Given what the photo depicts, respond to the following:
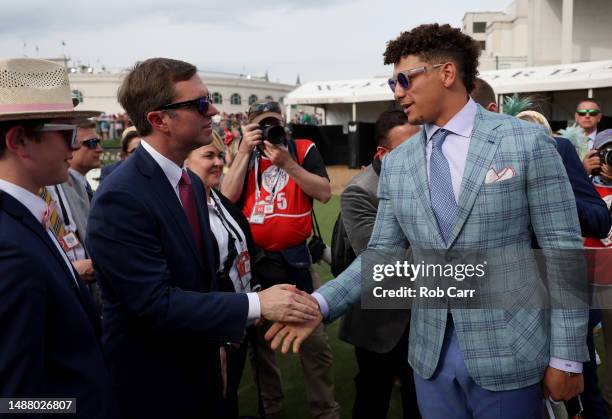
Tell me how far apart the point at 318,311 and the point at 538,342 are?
3.06ft

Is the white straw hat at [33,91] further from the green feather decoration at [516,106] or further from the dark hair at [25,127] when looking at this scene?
the green feather decoration at [516,106]

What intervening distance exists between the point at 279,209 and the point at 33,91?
2198mm

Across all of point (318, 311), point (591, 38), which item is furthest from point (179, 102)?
point (591, 38)

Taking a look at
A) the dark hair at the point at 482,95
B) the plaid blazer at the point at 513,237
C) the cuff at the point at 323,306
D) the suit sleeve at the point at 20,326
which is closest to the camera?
the suit sleeve at the point at 20,326

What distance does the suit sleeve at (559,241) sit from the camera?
6.32ft

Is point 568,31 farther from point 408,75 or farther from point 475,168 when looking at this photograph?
point 475,168

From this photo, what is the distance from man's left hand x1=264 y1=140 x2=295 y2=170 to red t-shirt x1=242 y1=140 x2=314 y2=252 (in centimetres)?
15

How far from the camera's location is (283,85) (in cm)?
9788

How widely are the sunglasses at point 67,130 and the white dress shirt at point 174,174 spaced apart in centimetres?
40

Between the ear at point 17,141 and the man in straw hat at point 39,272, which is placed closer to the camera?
the man in straw hat at point 39,272

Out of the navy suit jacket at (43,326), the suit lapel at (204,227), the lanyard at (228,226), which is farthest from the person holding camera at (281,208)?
the navy suit jacket at (43,326)

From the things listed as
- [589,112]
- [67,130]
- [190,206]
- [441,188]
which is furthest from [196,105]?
[589,112]

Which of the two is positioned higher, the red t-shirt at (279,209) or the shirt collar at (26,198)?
the shirt collar at (26,198)

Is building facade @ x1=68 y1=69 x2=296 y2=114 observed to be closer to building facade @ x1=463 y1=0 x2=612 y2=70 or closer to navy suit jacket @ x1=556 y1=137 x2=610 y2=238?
building facade @ x1=463 y1=0 x2=612 y2=70
